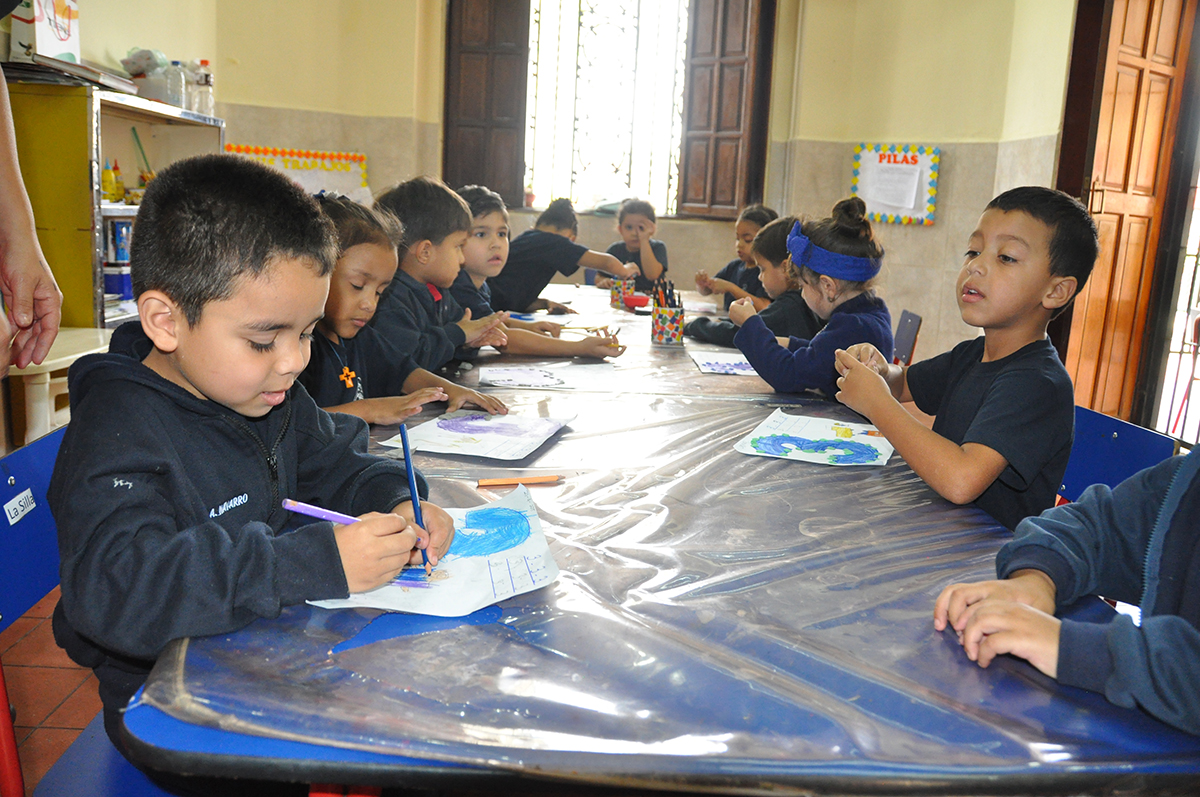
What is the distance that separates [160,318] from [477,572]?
0.41 meters

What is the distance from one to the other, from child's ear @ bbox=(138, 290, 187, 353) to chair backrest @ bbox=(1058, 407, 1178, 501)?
134 cm

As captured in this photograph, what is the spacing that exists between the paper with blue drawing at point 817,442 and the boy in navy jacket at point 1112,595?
0.45 metres

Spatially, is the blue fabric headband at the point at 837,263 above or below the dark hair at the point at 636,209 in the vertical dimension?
below

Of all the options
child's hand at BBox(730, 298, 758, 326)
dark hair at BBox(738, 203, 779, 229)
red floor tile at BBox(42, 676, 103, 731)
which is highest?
dark hair at BBox(738, 203, 779, 229)

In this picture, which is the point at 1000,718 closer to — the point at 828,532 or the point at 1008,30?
the point at 828,532

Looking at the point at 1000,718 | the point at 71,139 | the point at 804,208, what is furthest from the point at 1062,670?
the point at 804,208

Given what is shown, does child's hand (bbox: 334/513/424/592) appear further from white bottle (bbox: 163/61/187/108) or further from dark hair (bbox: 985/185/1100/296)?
white bottle (bbox: 163/61/187/108)

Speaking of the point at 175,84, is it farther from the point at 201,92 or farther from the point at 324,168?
the point at 324,168

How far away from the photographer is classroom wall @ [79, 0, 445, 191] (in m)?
5.54

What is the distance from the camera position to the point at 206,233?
859mm

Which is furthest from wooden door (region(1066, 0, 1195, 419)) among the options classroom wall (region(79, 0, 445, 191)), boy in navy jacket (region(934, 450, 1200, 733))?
classroom wall (region(79, 0, 445, 191))

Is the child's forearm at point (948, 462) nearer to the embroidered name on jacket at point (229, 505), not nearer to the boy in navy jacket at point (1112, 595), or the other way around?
the boy in navy jacket at point (1112, 595)

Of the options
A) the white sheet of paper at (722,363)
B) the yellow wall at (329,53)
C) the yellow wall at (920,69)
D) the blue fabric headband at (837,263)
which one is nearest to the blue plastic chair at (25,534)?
the white sheet of paper at (722,363)

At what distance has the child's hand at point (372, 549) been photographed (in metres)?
0.77
